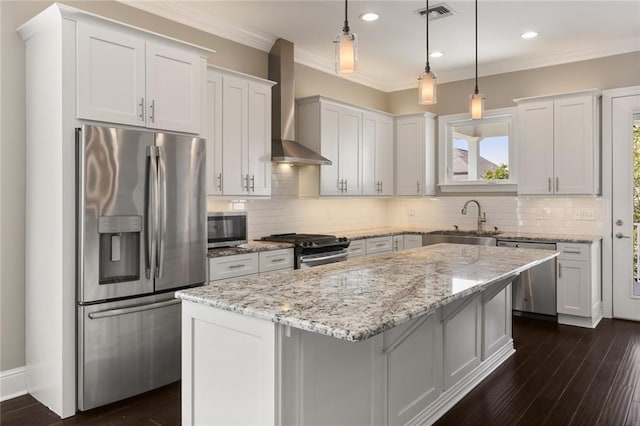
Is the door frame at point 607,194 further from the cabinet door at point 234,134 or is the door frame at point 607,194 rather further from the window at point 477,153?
the cabinet door at point 234,134

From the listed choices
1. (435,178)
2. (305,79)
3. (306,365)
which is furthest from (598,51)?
(306,365)

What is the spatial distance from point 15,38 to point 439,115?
192 inches

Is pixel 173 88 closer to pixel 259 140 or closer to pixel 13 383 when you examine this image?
pixel 259 140

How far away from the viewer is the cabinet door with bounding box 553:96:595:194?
16.3ft

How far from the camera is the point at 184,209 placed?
11.1 ft

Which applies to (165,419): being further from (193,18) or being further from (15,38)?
(193,18)

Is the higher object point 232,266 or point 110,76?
point 110,76

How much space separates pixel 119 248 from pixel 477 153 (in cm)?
475

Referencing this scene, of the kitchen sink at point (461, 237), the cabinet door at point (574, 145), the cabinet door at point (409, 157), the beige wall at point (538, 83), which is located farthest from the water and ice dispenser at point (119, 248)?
the beige wall at point (538, 83)

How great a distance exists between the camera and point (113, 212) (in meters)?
2.98

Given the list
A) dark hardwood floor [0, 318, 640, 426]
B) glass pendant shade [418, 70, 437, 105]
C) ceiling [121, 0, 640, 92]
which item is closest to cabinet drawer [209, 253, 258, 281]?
dark hardwood floor [0, 318, 640, 426]

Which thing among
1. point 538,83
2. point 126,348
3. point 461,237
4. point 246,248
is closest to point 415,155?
point 461,237

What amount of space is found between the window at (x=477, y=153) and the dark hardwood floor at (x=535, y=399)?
7.98 ft

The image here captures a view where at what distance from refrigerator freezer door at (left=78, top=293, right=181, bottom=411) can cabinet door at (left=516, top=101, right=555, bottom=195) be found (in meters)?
4.12
